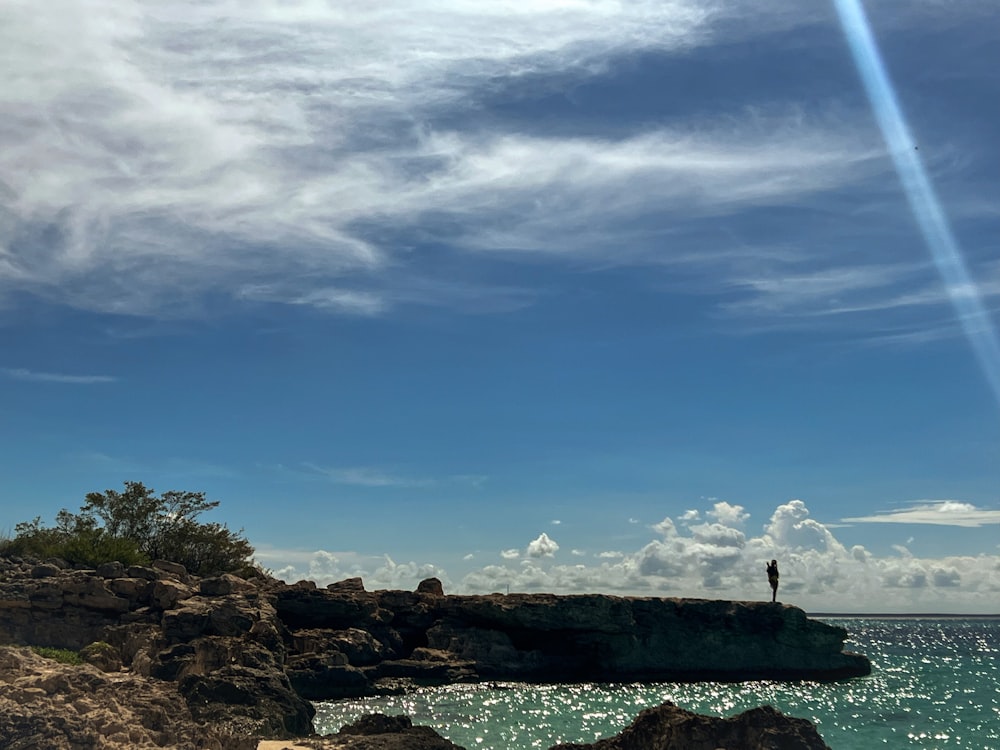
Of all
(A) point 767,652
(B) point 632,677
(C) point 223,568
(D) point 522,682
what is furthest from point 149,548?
(A) point 767,652

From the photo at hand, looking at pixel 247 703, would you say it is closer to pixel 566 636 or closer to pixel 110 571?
pixel 110 571

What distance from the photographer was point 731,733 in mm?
16500

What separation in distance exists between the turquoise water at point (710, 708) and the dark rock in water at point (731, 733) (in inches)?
519

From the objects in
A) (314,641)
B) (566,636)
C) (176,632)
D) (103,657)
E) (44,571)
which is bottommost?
(566,636)

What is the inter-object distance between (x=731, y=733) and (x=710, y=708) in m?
29.9

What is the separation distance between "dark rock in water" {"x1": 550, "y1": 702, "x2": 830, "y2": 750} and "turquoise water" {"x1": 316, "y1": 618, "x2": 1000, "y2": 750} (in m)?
13.2

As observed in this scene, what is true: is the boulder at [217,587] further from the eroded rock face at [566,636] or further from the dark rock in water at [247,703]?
the dark rock in water at [247,703]

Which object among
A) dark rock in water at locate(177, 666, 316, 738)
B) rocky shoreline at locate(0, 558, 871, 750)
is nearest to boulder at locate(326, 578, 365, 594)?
rocky shoreline at locate(0, 558, 871, 750)

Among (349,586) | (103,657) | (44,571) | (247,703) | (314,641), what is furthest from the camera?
(349,586)

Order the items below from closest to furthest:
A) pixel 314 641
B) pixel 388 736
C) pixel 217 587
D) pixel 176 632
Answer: pixel 388 736, pixel 176 632, pixel 217 587, pixel 314 641

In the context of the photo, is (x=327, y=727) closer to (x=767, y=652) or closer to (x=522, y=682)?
(x=522, y=682)

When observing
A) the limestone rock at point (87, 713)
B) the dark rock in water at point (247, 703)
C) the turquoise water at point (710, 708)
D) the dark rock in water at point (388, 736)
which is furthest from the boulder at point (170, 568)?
the dark rock in water at point (388, 736)

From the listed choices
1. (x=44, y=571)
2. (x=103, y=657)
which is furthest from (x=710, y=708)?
(x=44, y=571)

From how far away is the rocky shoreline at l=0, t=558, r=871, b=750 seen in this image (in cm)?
2364
